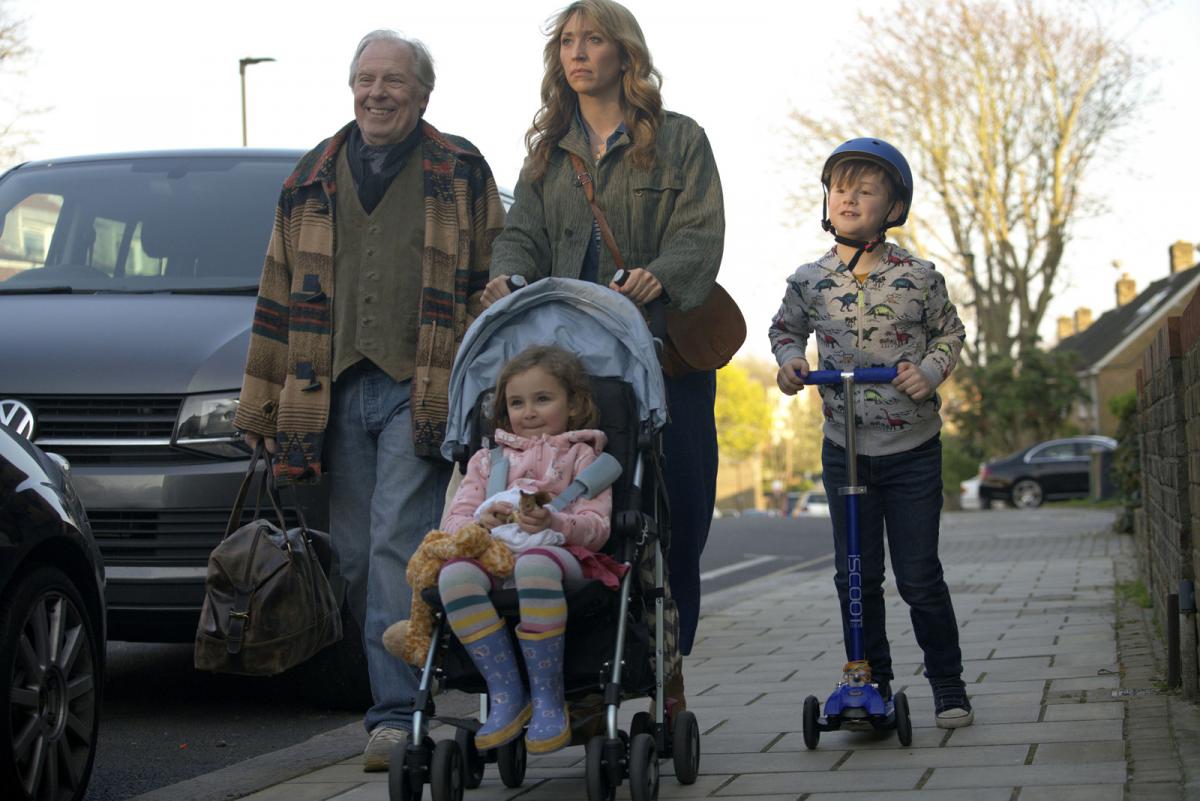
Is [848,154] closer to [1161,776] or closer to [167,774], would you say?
[1161,776]

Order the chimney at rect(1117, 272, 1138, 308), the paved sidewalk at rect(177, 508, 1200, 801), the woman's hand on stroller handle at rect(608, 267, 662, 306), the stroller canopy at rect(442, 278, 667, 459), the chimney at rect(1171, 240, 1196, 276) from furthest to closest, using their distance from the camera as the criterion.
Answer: the chimney at rect(1117, 272, 1138, 308) < the chimney at rect(1171, 240, 1196, 276) < the woman's hand on stroller handle at rect(608, 267, 662, 306) < the stroller canopy at rect(442, 278, 667, 459) < the paved sidewalk at rect(177, 508, 1200, 801)

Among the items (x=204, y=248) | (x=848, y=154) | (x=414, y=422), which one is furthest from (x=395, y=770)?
(x=204, y=248)

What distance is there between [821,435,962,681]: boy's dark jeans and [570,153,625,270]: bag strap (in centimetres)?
91

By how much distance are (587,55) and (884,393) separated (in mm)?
1389

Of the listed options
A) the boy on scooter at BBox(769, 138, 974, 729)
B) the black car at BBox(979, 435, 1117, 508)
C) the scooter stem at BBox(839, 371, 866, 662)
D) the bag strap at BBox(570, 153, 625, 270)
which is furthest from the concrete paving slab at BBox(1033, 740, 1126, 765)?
the black car at BBox(979, 435, 1117, 508)

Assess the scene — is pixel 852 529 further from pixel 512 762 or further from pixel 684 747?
Answer: pixel 512 762

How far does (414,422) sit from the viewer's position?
534cm

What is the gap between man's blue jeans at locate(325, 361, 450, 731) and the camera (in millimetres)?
5312

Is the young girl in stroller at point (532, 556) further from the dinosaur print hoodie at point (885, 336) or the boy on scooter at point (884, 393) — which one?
the dinosaur print hoodie at point (885, 336)

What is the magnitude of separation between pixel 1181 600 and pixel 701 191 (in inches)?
85.1

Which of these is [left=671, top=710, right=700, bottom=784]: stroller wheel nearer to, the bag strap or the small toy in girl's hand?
the small toy in girl's hand

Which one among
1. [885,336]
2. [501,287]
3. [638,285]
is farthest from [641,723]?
[885,336]

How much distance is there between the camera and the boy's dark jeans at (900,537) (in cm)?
520

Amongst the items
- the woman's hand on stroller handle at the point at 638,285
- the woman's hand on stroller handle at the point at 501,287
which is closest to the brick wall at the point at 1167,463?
the woman's hand on stroller handle at the point at 638,285
